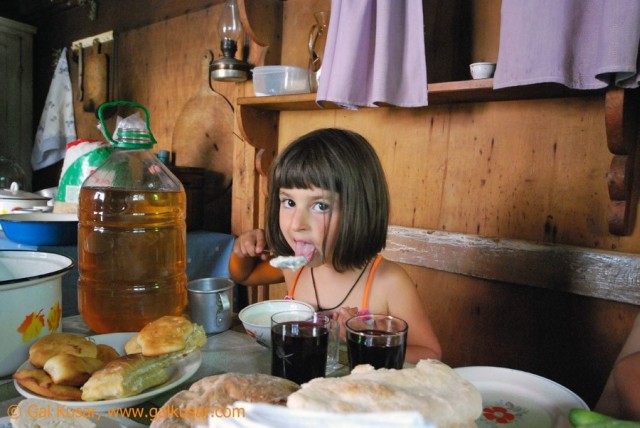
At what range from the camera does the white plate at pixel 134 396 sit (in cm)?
54

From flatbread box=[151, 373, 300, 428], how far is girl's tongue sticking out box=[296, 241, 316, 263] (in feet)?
1.95

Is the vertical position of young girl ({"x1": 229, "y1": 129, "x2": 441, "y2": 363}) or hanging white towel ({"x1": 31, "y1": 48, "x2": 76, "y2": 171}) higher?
hanging white towel ({"x1": 31, "y1": 48, "x2": 76, "y2": 171})

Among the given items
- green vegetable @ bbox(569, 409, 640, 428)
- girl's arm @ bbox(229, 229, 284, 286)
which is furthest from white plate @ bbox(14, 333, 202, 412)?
girl's arm @ bbox(229, 229, 284, 286)

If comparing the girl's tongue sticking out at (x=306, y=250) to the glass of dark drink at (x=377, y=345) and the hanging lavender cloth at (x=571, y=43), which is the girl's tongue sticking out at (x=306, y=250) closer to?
the glass of dark drink at (x=377, y=345)

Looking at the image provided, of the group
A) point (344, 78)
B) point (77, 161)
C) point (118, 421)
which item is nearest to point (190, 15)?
point (77, 161)

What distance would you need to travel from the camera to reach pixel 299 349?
0.67 metres

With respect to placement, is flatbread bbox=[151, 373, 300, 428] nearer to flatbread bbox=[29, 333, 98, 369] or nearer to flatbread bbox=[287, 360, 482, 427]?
flatbread bbox=[287, 360, 482, 427]

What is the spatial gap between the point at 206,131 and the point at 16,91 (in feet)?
7.26

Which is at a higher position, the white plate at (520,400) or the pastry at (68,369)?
the pastry at (68,369)

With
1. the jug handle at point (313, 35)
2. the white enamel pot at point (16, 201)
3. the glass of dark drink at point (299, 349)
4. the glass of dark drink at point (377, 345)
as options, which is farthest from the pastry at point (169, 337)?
the white enamel pot at point (16, 201)

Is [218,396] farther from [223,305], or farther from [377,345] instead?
[223,305]

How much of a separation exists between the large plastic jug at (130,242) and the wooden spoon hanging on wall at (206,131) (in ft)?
4.11

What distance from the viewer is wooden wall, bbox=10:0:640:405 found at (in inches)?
54.7

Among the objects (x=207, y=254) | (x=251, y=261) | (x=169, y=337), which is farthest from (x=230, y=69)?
(x=169, y=337)
